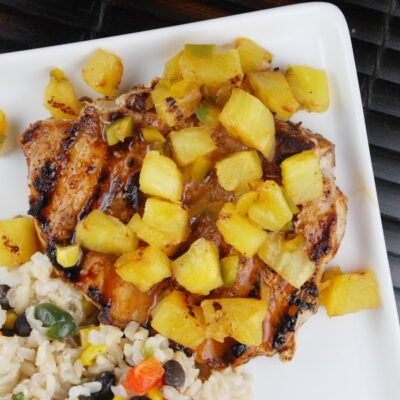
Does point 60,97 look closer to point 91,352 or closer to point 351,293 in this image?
point 91,352

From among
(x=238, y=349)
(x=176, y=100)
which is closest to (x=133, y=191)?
(x=176, y=100)

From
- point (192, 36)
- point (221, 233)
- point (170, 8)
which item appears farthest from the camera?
point (170, 8)

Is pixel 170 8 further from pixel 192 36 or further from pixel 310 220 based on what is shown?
pixel 310 220

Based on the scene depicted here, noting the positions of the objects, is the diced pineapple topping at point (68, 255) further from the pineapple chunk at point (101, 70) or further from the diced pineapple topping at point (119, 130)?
the pineapple chunk at point (101, 70)

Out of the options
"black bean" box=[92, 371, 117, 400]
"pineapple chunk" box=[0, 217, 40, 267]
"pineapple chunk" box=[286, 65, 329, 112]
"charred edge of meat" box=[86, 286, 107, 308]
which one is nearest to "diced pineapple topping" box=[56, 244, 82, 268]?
"charred edge of meat" box=[86, 286, 107, 308]

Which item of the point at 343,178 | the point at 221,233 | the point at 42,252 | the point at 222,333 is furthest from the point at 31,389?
the point at 343,178
